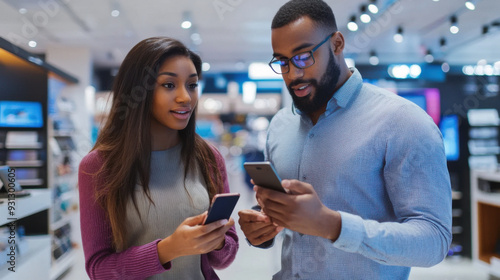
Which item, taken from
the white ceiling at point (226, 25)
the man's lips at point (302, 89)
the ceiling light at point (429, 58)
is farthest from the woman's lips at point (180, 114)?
the ceiling light at point (429, 58)

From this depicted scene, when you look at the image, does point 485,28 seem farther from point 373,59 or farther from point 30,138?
point 30,138

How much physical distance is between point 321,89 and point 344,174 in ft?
1.05

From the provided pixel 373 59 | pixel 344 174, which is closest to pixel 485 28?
pixel 373 59

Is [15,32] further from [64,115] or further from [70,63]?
[64,115]

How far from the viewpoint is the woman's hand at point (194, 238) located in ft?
3.97

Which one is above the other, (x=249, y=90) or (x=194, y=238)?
(x=249, y=90)

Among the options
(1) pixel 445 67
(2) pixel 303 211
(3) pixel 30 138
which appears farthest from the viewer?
(1) pixel 445 67

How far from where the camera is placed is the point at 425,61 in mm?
9719

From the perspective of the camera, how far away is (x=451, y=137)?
5809mm

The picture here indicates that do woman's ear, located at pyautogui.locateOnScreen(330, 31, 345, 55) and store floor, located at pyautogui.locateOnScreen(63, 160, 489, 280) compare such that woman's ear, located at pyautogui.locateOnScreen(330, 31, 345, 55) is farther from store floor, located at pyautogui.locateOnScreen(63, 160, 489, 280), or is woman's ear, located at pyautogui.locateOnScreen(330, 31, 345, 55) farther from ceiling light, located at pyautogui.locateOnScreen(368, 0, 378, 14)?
ceiling light, located at pyautogui.locateOnScreen(368, 0, 378, 14)

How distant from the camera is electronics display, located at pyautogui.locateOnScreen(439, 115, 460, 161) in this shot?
5707mm

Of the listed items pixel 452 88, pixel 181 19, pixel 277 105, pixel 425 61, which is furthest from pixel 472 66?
pixel 181 19

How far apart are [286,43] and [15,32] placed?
729 cm

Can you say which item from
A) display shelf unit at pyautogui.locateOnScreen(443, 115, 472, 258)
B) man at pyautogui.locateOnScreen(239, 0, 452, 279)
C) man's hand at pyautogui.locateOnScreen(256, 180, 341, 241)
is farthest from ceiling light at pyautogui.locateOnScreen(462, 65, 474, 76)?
man's hand at pyautogui.locateOnScreen(256, 180, 341, 241)
